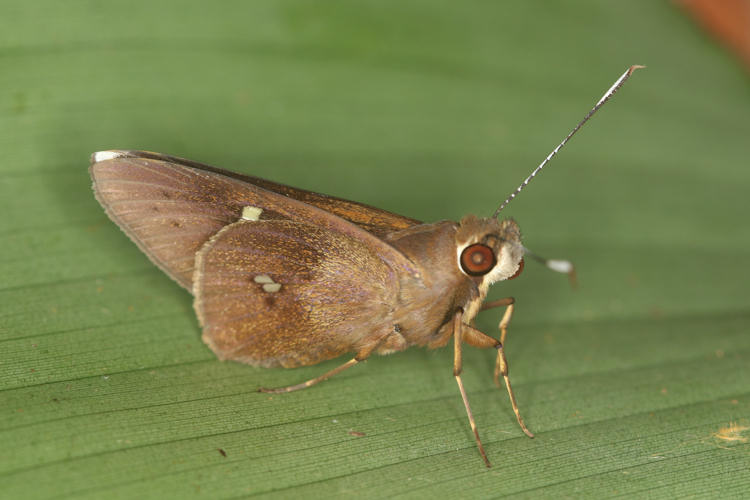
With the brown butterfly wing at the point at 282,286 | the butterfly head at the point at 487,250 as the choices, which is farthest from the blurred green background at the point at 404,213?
the butterfly head at the point at 487,250

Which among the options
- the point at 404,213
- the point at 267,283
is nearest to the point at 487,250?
the point at 267,283

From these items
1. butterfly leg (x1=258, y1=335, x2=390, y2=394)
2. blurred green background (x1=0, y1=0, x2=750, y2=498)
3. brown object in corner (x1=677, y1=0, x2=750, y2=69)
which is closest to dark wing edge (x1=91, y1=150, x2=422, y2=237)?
butterfly leg (x1=258, y1=335, x2=390, y2=394)

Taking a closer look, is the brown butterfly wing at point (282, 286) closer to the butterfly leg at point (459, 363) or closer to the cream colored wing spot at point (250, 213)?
the cream colored wing spot at point (250, 213)

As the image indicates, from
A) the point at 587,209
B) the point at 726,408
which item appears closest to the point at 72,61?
the point at 587,209

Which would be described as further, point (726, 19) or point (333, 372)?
point (726, 19)

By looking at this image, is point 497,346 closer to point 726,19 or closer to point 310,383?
point 310,383

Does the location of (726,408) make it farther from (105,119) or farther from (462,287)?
(105,119)

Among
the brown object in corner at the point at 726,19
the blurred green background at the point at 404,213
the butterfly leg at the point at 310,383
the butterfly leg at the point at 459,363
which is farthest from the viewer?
the brown object in corner at the point at 726,19
